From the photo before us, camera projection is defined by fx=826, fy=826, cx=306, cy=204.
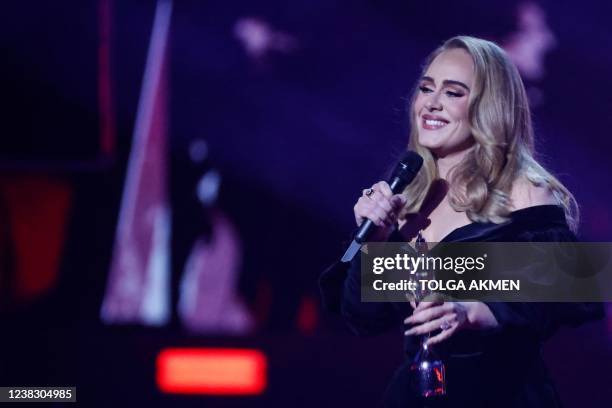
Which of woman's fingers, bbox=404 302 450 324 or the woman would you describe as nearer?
woman's fingers, bbox=404 302 450 324

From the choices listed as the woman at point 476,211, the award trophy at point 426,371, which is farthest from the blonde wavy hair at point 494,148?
the award trophy at point 426,371

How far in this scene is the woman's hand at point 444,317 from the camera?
139 cm

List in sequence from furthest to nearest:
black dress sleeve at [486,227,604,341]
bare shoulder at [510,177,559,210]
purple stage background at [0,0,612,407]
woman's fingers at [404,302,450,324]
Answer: purple stage background at [0,0,612,407], bare shoulder at [510,177,559,210], black dress sleeve at [486,227,604,341], woman's fingers at [404,302,450,324]

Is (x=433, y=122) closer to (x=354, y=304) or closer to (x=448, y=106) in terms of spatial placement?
(x=448, y=106)

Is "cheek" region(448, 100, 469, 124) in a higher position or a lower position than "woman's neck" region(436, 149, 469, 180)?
higher

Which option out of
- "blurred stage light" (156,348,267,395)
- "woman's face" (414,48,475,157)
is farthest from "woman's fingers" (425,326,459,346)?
"blurred stage light" (156,348,267,395)

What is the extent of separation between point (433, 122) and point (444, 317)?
51 centimetres

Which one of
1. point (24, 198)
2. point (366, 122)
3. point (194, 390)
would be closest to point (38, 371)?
point (194, 390)

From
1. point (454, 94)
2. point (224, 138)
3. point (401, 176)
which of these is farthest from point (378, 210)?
point (224, 138)

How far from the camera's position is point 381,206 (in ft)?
5.11

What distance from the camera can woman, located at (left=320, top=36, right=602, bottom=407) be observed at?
1.58 m

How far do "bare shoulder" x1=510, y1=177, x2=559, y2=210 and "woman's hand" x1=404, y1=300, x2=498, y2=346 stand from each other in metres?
0.28

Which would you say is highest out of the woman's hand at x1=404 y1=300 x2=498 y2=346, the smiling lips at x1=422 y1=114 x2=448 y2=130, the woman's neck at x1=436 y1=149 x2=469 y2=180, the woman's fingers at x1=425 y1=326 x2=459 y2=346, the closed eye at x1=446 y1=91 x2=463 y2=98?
the closed eye at x1=446 y1=91 x2=463 y2=98

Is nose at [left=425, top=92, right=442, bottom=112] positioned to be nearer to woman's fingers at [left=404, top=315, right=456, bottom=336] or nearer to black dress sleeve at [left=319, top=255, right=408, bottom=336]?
black dress sleeve at [left=319, top=255, right=408, bottom=336]
